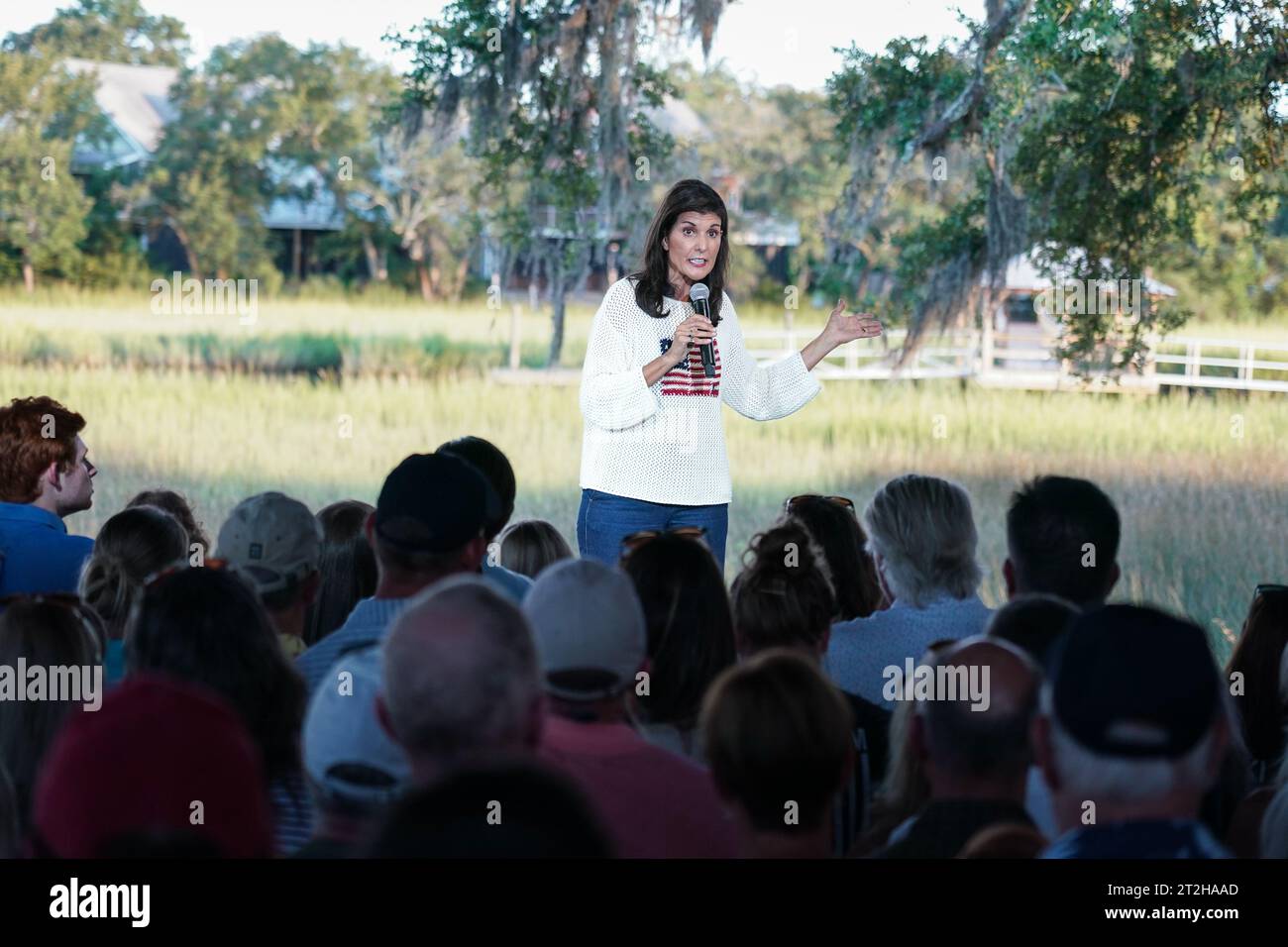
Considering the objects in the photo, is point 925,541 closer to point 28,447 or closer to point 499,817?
point 499,817

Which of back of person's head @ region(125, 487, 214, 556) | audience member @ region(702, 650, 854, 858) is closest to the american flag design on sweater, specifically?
back of person's head @ region(125, 487, 214, 556)

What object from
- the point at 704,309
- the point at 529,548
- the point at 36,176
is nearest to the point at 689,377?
Answer: the point at 704,309

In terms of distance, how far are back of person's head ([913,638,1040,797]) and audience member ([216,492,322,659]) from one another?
1.78 m

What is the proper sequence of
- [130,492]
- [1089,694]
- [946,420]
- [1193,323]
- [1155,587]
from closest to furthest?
[1089,694]
[1155,587]
[130,492]
[946,420]
[1193,323]

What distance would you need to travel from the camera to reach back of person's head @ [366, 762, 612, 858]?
1.83 meters

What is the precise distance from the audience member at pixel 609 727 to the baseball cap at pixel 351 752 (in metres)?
0.28

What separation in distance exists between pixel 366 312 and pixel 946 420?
19401mm

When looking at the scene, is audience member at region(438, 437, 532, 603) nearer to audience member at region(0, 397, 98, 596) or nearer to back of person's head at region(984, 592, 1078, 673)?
audience member at region(0, 397, 98, 596)

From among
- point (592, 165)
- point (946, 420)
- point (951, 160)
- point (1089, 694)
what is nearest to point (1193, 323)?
point (946, 420)

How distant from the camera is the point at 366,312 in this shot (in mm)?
33688

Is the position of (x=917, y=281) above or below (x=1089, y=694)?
above

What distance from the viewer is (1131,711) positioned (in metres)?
2.36

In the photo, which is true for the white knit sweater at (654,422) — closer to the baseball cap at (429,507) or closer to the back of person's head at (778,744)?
the baseball cap at (429,507)
